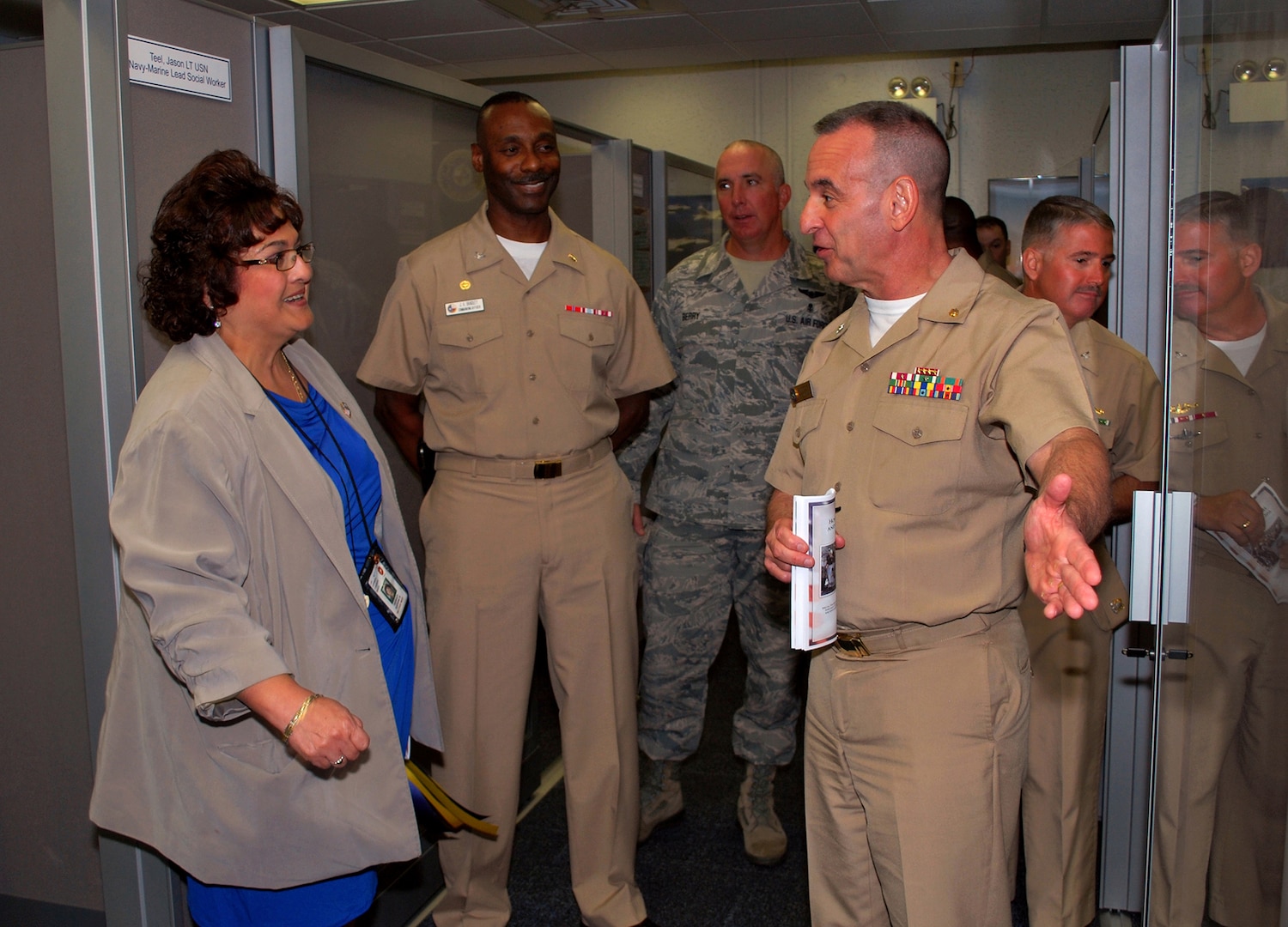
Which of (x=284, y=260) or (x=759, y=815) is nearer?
(x=284, y=260)

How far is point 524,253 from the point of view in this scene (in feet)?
8.56

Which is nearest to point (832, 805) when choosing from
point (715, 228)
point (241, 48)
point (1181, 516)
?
point (1181, 516)

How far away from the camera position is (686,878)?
2879 mm

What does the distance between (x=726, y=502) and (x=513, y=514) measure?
2.43ft

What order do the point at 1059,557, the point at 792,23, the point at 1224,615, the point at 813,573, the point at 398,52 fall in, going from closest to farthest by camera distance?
1. the point at 1059,557
2. the point at 1224,615
3. the point at 813,573
4. the point at 792,23
5. the point at 398,52

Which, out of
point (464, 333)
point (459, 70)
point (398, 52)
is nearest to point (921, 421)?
point (464, 333)

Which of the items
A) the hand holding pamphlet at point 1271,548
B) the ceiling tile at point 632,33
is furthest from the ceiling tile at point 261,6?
the hand holding pamphlet at point 1271,548

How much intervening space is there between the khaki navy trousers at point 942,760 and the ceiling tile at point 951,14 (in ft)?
15.4

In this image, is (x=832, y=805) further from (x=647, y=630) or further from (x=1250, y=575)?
(x=647, y=630)

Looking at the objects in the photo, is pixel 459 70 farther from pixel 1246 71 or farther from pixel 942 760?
pixel 1246 71

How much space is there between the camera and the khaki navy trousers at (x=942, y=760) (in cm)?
171

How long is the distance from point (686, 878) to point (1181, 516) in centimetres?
178

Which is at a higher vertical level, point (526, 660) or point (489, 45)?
point (489, 45)

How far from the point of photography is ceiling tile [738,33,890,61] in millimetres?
6445
